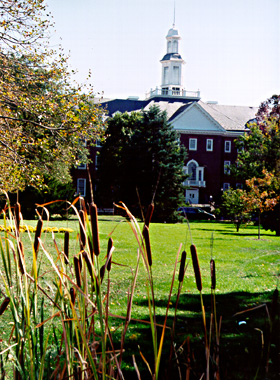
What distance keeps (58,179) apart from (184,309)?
21.3 meters

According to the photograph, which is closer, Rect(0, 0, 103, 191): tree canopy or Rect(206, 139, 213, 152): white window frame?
Rect(0, 0, 103, 191): tree canopy

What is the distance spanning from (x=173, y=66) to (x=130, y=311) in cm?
7835

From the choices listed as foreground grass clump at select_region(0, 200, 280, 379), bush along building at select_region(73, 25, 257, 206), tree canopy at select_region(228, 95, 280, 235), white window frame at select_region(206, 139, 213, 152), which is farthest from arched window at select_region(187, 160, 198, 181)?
foreground grass clump at select_region(0, 200, 280, 379)

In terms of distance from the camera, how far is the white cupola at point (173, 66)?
77125 mm

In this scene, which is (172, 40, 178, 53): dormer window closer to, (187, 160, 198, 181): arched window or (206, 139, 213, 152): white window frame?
(206, 139, 213, 152): white window frame

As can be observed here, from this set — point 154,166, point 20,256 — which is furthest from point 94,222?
point 154,166

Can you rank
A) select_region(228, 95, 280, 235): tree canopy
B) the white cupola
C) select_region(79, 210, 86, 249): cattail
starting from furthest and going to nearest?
the white cupola → select_region(228, 95, 280, 235): tree canopy → select_region(79, 210, 86, 249): cattail

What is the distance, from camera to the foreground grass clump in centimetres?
174

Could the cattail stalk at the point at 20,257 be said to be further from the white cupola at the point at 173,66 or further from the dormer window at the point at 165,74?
the dormer window at the point at 165,74

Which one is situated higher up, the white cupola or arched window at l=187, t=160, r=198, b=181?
the white cupola

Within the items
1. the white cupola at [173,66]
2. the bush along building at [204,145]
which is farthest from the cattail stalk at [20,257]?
the white cupola at [173,66]

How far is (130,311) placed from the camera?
1.80 m

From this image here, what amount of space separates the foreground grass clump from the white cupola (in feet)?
208

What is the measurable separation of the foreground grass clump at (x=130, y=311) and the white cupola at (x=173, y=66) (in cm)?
6342
